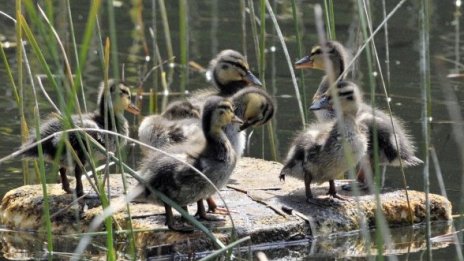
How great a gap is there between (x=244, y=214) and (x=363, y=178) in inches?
48.7

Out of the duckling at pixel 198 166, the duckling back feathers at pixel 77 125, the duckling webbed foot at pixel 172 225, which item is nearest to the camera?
the duckling at pixel 198 166

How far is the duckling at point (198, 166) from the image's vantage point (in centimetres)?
591

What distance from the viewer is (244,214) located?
21.6 feet

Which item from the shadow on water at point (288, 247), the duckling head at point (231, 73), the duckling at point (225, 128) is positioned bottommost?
the shadow on water at point (288, 247)

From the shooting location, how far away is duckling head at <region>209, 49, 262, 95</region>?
8.07 metres

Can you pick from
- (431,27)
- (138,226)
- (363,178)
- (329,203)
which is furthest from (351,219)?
(431,27)

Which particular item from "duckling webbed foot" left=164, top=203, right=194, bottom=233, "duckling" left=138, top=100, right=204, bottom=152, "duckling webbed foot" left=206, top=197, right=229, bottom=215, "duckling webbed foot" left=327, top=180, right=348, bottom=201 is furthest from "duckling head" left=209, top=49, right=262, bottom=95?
"duckling webbed foot" left=164, top=203, right=194, bottom=233

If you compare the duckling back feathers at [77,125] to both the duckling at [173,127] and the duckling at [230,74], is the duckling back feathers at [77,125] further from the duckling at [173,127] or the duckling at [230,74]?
the duckling at [230,74]

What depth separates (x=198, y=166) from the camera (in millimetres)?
6043

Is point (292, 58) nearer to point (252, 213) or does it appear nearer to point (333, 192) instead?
point (333, 192)

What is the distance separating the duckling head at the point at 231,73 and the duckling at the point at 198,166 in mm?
1602

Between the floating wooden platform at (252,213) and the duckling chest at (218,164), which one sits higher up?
the duckling chest at (218,164)

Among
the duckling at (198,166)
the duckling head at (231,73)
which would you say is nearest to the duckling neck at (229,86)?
the duckling head at (231,73)

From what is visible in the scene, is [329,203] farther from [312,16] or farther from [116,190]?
[312,16]
